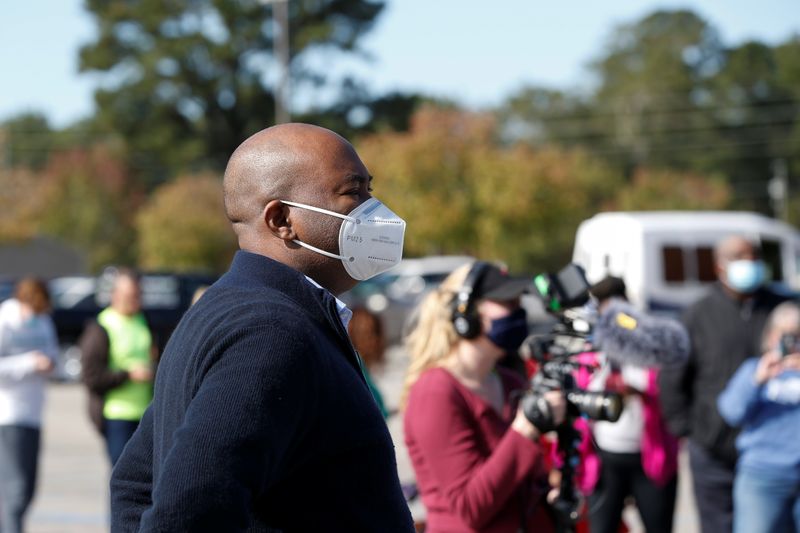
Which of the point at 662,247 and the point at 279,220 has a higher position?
the point at 662,247

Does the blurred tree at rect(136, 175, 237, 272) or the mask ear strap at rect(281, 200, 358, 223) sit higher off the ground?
the blurred tree at rect(136, 175, 237, 272)

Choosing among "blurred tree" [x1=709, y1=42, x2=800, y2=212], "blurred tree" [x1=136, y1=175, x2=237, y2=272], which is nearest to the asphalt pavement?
"blurred tree" [x1=136, y1=175, x2=237, y2=272]

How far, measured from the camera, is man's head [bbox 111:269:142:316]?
770 cm

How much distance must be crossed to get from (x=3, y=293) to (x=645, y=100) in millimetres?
63361

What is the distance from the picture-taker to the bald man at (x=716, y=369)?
6266 mm

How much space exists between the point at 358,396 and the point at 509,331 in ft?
7.47

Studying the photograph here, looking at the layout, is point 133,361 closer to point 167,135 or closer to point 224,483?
point 224,483

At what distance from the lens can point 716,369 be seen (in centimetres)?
651

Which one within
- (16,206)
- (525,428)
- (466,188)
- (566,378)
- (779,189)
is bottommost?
(525,428)

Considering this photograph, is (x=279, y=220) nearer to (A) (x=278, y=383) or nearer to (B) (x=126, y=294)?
(A) (x=278, y=383)

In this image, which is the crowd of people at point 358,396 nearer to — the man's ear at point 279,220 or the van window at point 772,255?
the man's ear at point 279,220

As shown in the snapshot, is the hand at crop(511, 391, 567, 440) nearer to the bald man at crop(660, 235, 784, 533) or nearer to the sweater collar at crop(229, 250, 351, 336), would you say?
the sweater collar at crop(229, 250, 351, 336)

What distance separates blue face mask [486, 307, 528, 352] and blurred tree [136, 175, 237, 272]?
4549 cm

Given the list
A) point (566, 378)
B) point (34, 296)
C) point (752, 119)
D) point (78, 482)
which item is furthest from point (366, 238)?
point (752, 119)
